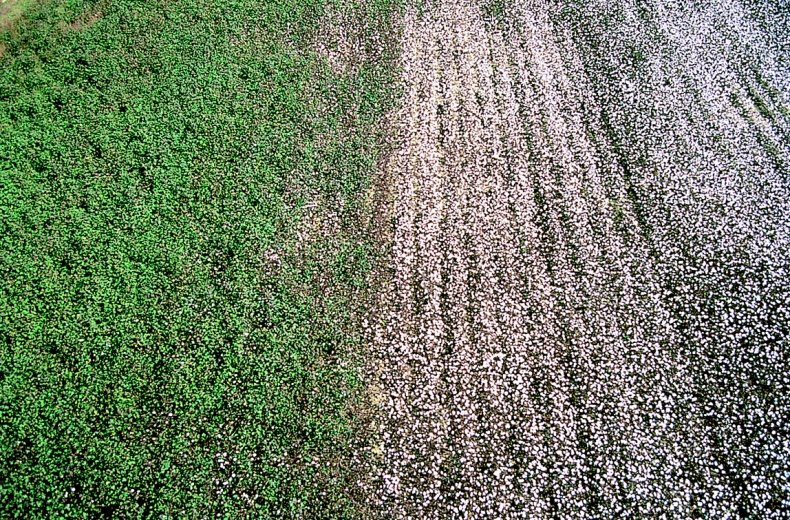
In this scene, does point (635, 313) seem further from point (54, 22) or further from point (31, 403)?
point (54, 22)

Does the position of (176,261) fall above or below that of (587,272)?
above

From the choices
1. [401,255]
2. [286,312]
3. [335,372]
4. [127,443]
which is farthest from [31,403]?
[401,255]

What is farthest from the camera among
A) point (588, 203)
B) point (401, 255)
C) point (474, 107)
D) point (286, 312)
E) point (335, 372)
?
point (474, 107)

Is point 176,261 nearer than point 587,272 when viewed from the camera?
Yes
